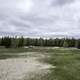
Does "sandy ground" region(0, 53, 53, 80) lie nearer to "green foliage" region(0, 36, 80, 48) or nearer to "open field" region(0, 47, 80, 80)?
"open field" region(0, 47, 80, 80)

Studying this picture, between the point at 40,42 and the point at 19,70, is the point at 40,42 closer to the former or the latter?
the point at 40,42

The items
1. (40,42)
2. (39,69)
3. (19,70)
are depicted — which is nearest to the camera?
(19,70)

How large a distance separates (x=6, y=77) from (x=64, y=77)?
5.14 m

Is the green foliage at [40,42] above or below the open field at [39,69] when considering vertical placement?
above

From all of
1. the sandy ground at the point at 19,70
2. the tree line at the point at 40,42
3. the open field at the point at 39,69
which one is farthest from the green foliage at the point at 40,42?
the sandy ground at the point at 19,70

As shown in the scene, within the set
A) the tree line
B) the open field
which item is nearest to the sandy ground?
the open field

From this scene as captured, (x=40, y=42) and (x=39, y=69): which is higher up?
(x=40, y=42)

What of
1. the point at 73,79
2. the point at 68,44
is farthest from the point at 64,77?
the point at 68,44

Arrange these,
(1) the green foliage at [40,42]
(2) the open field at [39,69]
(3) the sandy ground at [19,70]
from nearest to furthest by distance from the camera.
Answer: (2) the open field at [39,69], (3) the sandy ground at [19,70], (1) the green foliage at [40,42]

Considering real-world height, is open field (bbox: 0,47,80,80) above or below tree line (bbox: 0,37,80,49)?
below

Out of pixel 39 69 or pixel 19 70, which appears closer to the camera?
pixel 19 70

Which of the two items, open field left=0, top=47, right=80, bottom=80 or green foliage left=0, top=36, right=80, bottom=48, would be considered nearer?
open field left=0, top=47, right=80, bottom=80

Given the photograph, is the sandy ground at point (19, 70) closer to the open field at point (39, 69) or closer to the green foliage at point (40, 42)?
the open field at point (39, 69)

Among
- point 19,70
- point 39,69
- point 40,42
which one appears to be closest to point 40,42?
point 40,42
